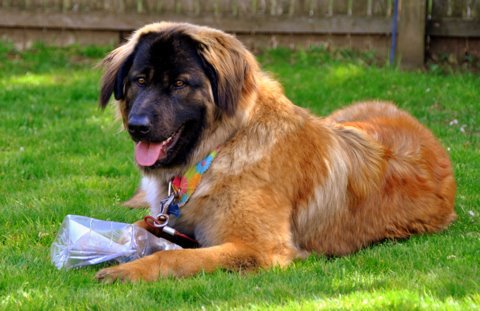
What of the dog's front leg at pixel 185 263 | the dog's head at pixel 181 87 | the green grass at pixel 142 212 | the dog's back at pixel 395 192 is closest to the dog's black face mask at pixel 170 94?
the dog's head at pixel 181 87

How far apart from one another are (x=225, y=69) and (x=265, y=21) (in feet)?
24.3

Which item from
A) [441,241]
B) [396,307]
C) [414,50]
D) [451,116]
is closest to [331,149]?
[441,241]

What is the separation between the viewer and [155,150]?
17.3ft

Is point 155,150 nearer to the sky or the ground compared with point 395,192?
nearer to the sky

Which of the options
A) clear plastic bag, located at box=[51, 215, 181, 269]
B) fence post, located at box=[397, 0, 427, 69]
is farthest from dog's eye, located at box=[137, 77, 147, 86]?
fence post, located at box=[397, 0, 427, 69]

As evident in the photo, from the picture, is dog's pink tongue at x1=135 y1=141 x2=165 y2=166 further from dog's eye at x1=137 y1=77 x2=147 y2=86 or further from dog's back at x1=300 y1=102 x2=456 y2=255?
dog's back at x1=300 y1=102 x2=456 y2=255

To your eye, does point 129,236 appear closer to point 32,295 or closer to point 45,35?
point 32,295

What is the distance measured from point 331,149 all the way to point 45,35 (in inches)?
335

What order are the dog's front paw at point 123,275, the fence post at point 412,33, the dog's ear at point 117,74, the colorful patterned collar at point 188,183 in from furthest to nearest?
1. the fence post at point 412,33
2. the dog's ear at point 117,74
3. the colorful patterned collar at point 188,183
4. the dog's front paw at point 123,275

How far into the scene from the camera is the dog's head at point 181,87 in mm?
5188

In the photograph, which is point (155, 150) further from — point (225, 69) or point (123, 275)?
point (123, 275)

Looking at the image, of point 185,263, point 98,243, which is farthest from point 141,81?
point 185,263

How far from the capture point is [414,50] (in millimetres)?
11781

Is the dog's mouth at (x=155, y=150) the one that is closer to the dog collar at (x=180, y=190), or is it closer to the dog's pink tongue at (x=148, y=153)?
the dog's pink tongue at (x=148, y=153)
